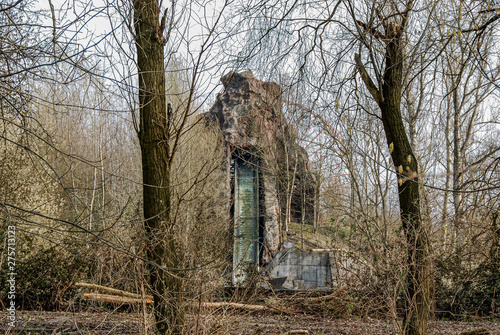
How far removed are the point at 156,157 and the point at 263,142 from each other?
15.5 metres

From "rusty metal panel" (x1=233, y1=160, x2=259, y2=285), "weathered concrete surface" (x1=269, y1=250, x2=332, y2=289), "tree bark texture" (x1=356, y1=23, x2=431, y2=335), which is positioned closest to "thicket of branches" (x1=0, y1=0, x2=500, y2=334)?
"tree bark texture" (x1=356, y1=23, x2=431, y2=335)

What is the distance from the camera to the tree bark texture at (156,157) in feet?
15.0

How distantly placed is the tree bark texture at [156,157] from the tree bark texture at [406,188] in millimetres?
2616

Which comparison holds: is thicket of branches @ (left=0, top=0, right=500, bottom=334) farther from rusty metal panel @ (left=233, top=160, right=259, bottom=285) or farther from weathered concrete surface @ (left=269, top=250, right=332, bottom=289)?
rusty metal panel @ (left=233, top=160, right=259, bottom=285)

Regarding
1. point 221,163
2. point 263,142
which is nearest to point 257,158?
point 263,142

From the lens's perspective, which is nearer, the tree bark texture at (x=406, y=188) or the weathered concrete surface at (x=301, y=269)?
the tree bark texture at (x=406, y=188)

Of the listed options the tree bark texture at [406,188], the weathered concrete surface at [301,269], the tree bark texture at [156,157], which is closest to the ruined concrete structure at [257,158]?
the weathered concrete surface at [301,269]

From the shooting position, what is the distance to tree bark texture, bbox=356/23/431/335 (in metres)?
5.68

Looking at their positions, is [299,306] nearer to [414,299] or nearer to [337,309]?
[337,309]

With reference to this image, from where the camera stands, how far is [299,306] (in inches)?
391

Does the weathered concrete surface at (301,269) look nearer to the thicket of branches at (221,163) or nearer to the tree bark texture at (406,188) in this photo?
the thicket of branches at (221,163)

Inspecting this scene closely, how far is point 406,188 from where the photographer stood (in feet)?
19.3

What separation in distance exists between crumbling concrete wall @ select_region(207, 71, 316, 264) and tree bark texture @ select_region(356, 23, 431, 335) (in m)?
13.2

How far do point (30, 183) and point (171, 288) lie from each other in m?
9.88
